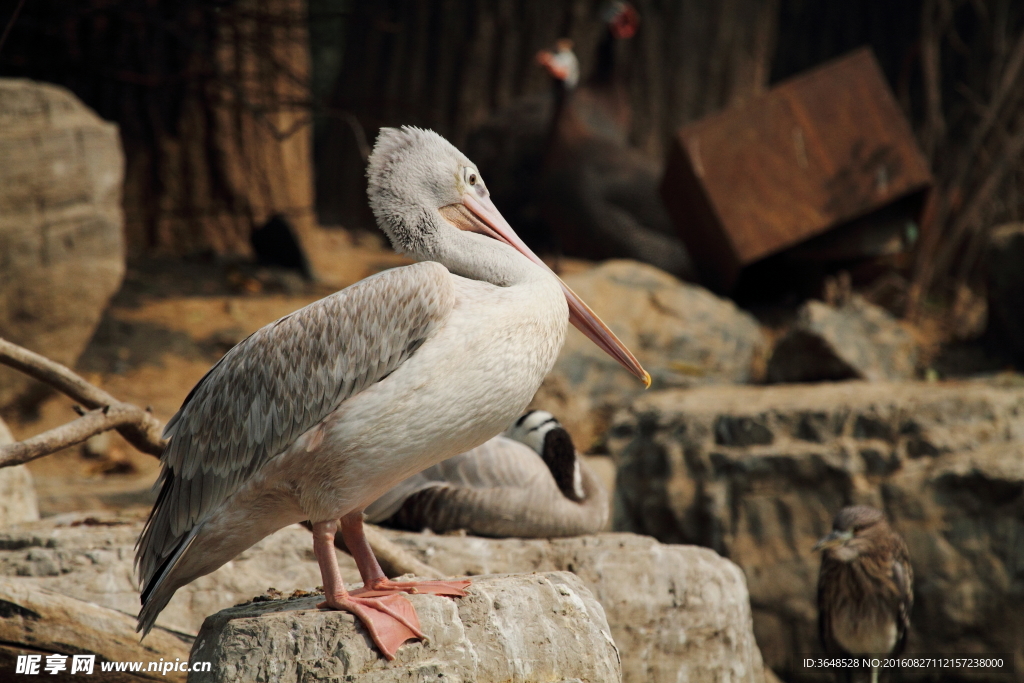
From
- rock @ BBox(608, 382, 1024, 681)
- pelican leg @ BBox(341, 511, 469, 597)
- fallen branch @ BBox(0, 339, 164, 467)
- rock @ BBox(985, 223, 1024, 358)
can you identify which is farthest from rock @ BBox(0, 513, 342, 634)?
rock @ BBox(985, 223, 1024, 358)

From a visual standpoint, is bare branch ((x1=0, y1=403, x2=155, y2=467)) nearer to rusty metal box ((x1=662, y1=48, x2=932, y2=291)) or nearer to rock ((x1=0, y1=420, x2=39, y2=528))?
rock ((x1=0, y1=420, x2=39, y2=528))

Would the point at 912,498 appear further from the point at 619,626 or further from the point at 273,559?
the point at 273,559

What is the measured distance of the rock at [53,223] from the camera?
542cm

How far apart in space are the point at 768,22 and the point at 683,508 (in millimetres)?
7116

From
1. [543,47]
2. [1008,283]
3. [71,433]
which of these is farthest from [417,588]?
[543,47]

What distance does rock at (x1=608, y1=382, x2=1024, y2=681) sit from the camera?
452cm

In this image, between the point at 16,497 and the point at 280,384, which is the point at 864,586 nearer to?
the point at 280,384

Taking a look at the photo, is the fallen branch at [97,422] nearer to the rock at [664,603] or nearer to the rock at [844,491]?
the rock at [664,603]

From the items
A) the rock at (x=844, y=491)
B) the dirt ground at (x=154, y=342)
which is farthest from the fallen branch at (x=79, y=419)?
the rock at (x=844, y=491)

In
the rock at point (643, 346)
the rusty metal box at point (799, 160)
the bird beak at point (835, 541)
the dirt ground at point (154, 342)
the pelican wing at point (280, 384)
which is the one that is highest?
the pelican wing at point (280, 384)

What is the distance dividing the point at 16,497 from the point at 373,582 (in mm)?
2231

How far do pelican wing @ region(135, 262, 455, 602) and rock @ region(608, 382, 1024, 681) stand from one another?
276cm

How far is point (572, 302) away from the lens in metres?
3.02

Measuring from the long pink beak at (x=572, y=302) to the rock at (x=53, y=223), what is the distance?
358 cm
